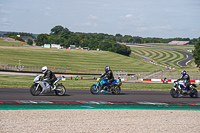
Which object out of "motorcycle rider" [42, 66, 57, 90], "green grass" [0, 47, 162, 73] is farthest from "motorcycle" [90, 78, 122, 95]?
"green grass" [0, 47, 162, 73]

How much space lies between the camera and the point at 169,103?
20219 mm

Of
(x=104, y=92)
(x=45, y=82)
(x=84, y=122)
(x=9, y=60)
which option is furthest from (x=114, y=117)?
(x=9, y=60)

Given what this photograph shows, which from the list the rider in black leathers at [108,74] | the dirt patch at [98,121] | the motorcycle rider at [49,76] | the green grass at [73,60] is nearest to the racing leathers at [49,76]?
the motorcycle rider at [49,76]

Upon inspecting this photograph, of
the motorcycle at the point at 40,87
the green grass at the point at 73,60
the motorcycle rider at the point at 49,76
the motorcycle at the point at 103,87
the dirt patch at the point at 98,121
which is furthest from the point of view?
the green grass at the point at 73,60

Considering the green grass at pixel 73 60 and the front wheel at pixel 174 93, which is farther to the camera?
the green grass at pixel 73 60

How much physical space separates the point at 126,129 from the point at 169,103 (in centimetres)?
878

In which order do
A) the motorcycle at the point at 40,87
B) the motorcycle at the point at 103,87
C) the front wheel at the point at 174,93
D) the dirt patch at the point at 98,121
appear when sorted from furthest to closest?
the motorcycle at the point at 103,87 < the front wheel at the point at 174,93 < the motorcycle at the point at 40,87 < the dirt patch at the point at 98,121

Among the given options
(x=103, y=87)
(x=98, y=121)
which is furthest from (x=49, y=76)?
(x=98, y=121)

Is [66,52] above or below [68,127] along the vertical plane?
above

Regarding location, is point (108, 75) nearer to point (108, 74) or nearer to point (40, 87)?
point (108, 74)

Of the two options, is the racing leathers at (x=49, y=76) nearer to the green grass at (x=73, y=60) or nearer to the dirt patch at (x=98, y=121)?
the dirt patch at (x=98, y=121)

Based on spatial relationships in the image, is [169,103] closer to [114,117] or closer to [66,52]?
[114,117]

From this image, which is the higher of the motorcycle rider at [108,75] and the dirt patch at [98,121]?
the motorcycle rider at [108,75]

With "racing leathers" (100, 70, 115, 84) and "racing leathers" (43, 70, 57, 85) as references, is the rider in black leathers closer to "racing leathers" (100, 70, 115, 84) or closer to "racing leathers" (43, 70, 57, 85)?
Result: "racing leathers" (100, 70, 115, 84)
